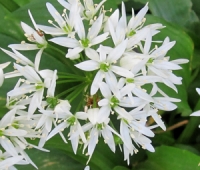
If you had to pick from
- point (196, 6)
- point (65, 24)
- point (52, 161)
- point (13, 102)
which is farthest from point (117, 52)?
point (196, 6)

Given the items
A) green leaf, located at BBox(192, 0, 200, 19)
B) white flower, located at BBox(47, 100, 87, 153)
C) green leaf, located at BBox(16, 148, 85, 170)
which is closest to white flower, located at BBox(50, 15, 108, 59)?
white flower, located at BBox(47, 100, 87, 153)

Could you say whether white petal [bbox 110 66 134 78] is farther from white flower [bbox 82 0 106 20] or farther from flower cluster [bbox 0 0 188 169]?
white flower [bbox 82 0 106 20]

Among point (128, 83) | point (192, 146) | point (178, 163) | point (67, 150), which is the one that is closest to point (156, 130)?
point (192, 146)

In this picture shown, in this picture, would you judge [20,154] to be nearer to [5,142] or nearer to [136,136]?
[5,142]

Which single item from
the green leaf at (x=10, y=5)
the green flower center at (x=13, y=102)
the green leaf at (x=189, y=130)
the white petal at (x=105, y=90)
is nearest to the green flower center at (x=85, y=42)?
the white petal at (x=105, y=90)

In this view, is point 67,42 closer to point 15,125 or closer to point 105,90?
point 105,90
